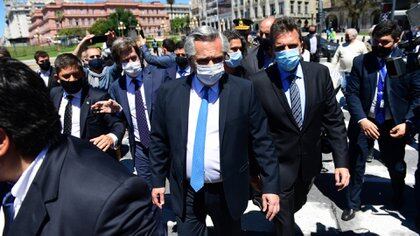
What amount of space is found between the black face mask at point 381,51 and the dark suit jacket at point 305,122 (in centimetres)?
109

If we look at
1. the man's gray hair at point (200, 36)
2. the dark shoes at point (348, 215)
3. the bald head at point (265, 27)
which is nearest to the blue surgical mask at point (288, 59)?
the man's gray hair at point (200, 36)

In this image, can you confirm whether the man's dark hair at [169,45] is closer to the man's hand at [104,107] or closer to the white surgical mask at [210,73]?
the man's hand at [104,107]

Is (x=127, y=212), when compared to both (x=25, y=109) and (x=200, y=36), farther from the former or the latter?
(x=200, y=36)

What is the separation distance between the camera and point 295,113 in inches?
112

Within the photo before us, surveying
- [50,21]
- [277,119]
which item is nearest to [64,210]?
[277,119]

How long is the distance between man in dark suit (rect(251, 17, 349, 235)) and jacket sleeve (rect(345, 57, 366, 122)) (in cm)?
87

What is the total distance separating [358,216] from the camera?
4.02m

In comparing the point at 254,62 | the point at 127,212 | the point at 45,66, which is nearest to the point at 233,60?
the point at 254,62

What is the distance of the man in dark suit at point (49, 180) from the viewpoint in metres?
1.19

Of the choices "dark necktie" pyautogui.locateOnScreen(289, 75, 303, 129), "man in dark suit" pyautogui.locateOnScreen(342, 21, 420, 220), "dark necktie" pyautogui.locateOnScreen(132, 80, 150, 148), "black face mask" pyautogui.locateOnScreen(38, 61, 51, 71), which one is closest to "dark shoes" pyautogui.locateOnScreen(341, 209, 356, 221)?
"man in dark suit" pyautogui.locateOnScreen(342, 21, 420, 220)

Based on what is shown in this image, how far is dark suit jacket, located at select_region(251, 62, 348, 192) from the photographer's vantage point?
284 cm

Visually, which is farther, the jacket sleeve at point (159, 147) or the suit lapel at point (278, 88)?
the suit lapel at point (278, 88)

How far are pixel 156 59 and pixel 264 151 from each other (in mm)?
3670

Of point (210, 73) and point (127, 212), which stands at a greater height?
point (210, 73)
